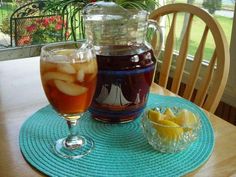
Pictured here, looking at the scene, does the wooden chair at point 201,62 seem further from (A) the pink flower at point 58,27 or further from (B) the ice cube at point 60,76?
(A) the pink flower at point 58,27

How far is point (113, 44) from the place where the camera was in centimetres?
74

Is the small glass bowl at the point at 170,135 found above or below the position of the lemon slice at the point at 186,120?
below

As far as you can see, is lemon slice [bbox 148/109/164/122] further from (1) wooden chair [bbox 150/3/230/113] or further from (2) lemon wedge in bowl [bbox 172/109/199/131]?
(1) wooden chair [bbox 150/3/230/113]

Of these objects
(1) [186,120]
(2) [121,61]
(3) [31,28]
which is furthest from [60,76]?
(3) [31,28]

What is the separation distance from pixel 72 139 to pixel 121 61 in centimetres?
19

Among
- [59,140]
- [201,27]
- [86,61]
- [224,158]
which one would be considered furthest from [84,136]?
[201,27]

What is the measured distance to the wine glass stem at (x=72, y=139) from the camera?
25.1 inches

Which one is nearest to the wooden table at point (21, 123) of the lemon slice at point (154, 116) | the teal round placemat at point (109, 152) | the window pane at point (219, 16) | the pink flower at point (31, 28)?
the teal round placemat at point (109, 152)

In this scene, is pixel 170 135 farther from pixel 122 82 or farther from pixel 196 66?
pixel 196 66

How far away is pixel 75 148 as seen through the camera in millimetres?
630

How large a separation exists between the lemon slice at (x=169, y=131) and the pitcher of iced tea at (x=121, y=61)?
122 mm

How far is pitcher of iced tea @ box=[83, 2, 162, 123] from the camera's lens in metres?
0.67

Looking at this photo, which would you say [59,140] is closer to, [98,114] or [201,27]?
[98,114]

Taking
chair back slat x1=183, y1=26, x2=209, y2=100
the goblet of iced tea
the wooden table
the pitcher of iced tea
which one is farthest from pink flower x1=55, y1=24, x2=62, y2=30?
the goblet of iced tea
